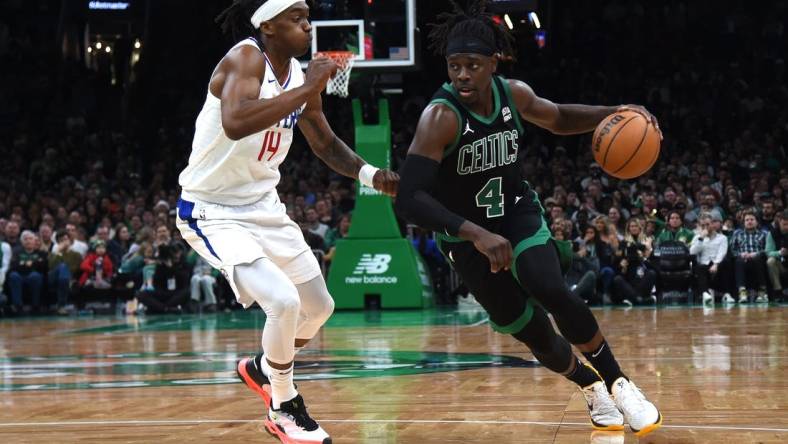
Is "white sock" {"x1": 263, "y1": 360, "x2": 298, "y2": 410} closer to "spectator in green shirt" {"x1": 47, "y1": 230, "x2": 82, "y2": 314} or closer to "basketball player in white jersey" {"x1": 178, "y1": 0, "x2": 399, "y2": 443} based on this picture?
"basketball player in white jersey" {"x1": 178, "y1": 0, "x2": 399, "y2": 443}

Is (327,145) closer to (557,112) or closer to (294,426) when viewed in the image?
(557,112)

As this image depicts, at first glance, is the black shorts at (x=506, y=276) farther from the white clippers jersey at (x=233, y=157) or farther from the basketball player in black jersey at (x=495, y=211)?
the white clippers jersey at (x=233, y=157)

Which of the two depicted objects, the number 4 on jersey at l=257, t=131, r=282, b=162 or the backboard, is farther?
the backboard

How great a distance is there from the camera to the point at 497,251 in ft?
15.0

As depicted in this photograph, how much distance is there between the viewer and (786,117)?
19578 millimetres

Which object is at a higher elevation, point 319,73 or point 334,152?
point 319,73

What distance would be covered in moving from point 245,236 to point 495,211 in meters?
1.11

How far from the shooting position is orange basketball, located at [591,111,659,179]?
16.8 feet

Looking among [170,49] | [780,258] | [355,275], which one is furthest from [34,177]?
[780,258]

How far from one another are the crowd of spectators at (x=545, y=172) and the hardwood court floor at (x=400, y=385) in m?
3.27

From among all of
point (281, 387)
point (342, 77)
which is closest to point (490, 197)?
point (281, 387)

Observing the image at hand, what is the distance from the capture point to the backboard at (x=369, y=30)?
1327 cm

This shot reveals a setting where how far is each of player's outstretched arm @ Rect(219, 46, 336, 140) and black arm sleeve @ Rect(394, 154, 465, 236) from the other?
1.79ft

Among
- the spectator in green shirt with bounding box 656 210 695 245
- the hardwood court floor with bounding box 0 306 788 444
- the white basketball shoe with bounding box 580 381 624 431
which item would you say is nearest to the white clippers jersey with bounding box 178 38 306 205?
the hardwood court floor with bounding box 0 306 788 444
